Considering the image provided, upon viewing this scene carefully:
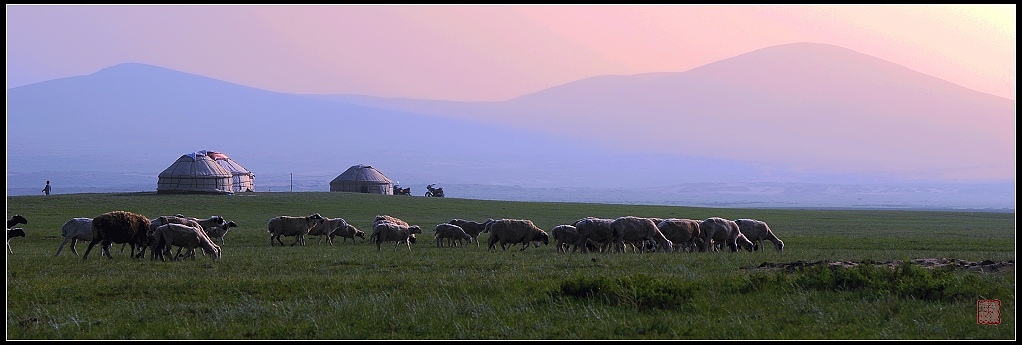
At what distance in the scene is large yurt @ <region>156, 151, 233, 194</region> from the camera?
88.0 metres

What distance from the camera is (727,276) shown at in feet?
58.6

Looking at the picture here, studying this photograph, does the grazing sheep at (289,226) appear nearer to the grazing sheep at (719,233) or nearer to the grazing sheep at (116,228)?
the grazing sheep at (116,228)

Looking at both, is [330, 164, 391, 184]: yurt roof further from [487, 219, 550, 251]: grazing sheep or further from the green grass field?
the green grass field

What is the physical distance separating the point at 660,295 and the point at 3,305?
348 inches

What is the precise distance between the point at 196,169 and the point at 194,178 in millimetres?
1271

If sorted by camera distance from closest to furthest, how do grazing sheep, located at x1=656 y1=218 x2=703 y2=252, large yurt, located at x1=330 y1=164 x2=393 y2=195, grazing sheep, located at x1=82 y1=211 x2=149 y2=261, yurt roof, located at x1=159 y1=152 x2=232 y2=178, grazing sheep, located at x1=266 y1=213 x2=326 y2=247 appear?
1. grazing sheep, located at x1=82 y1=211 x2=149 y2=261
2. grazing sheep, located at x1=656 y1=218 x2=703 y2=252
3. grazing sheep, located at x1=266 y1=213 x2=326 y2=247
4. yurt roof, located at x1=159 y1=152 x2=232 y2=178
5. large yurt, located at x1=330 y1=164 x2=393 y2=195

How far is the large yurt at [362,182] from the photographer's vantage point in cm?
10914

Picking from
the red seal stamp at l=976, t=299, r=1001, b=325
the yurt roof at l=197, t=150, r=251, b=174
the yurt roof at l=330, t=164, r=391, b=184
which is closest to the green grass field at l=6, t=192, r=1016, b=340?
the red seal stamp at l=976, t=299, r=1001, b=325

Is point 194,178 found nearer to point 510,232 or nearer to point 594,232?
point 510,232

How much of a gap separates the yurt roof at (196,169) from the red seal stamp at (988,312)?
8320cm

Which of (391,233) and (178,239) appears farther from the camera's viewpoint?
(391,233)

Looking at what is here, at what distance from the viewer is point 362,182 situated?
358 feet

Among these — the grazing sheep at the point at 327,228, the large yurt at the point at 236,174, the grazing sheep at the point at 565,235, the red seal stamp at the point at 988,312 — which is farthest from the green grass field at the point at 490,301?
the large yurt at the point at 236,174

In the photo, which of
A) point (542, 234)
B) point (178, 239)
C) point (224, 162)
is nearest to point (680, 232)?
point (542, 234)
